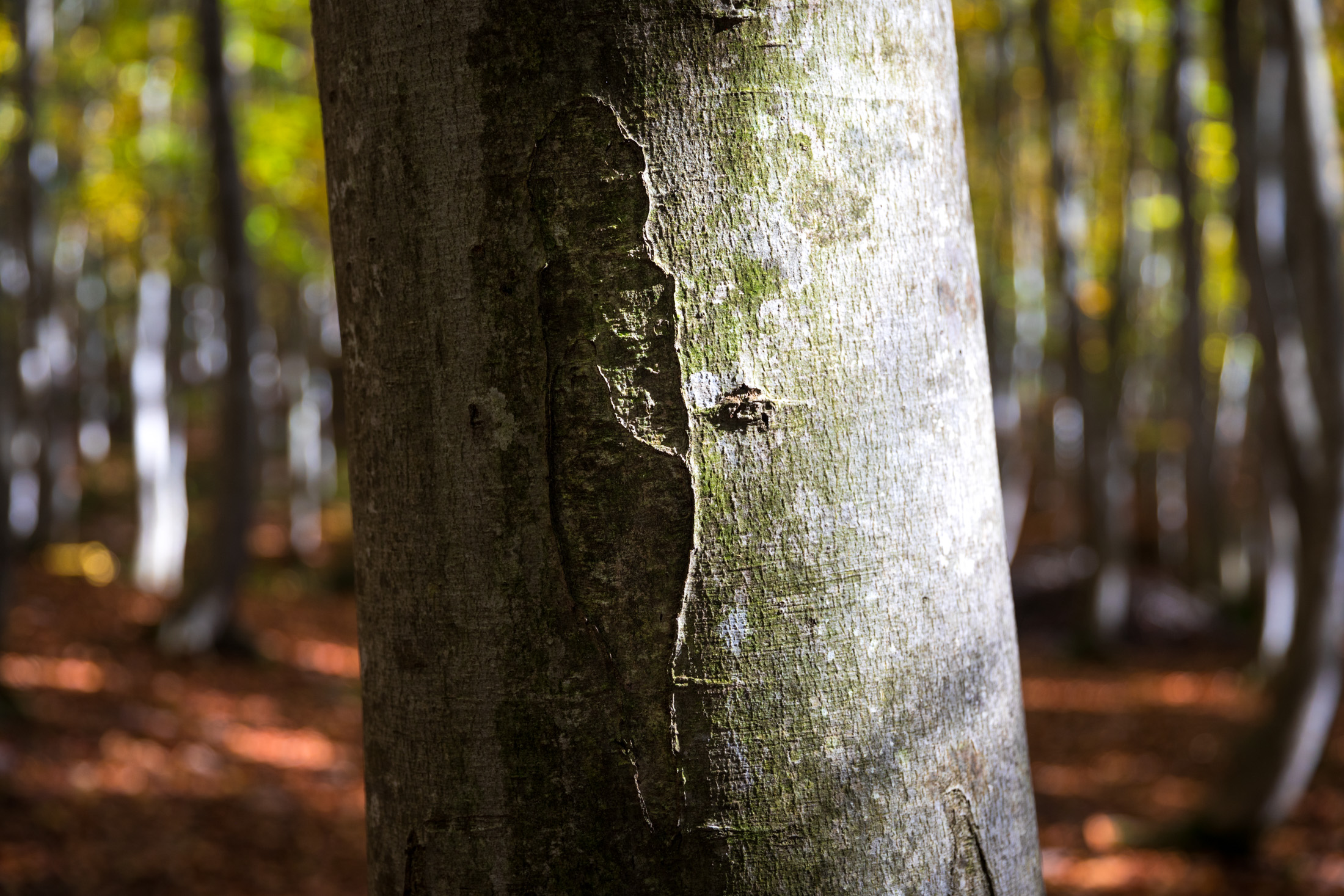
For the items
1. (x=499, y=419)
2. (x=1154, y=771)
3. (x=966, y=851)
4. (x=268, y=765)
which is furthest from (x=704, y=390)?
(x=1154, y=771)

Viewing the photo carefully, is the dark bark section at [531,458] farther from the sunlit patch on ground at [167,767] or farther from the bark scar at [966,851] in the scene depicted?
the sunlit patch on ground at [167,767]

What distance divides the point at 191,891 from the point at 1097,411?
1044 cm

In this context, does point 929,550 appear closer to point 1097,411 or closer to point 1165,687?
point 1165,687

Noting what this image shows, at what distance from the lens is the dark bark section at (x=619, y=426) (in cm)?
71

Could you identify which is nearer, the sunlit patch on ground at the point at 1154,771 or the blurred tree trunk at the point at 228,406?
the sunlit patch on ground at the point at 1154,771

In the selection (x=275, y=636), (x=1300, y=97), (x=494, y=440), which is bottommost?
(x=275, y=636)

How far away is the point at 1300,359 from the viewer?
5.29 meters

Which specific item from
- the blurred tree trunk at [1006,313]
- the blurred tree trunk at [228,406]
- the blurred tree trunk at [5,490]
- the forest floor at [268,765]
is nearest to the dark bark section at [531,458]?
the forest floor at [268,765]

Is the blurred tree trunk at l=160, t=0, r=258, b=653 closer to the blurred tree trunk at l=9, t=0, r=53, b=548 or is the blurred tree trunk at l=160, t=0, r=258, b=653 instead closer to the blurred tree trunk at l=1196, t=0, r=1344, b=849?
the blurred tree trunk at l=9, t=0, r=53, b=548

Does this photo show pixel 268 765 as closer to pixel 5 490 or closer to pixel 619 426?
pixel 5 490

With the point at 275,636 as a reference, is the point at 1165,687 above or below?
below

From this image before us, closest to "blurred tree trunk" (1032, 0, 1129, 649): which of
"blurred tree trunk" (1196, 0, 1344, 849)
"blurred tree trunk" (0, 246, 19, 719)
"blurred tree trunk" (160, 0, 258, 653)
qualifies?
"blurred tree trunk" (1196, 0, 1344, 849)

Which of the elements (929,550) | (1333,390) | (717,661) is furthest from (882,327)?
(1333,390)

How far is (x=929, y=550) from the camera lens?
30.0 inches
